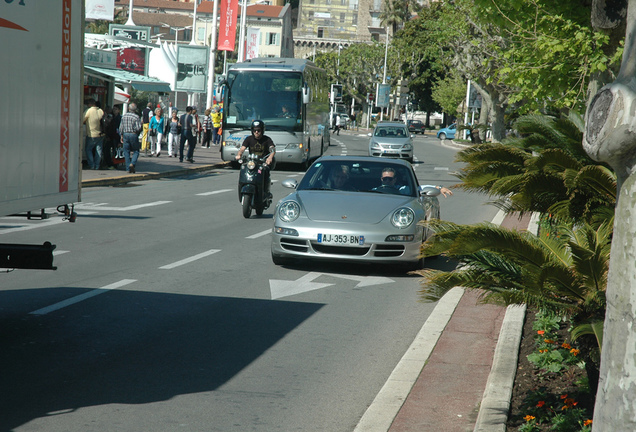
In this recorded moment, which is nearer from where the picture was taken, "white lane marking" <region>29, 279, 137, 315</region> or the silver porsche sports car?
"white lane marking" <region>29, 279, 137, 315</region>

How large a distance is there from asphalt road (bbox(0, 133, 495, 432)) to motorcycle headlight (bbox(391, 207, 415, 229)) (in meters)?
0.69

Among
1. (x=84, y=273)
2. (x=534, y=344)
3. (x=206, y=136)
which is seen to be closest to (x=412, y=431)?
(x=534, y=344)

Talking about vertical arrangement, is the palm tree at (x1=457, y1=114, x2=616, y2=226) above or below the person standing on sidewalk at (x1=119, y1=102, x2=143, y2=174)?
above

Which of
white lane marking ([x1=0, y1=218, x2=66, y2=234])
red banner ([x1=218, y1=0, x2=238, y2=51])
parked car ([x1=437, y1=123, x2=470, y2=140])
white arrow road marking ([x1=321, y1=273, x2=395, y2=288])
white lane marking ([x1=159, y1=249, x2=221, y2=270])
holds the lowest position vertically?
parked car ([x1=437, y1=123, x2=470, y2=140])

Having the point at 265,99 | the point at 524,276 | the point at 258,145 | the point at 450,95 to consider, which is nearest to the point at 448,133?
the point at 450,95

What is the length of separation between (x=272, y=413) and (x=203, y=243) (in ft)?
24.3

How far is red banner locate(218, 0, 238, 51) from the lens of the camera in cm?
3919

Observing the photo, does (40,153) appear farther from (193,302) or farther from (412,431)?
(412,431)

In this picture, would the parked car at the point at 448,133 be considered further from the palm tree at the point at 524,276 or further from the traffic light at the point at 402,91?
the palm tree at the point at 524,276

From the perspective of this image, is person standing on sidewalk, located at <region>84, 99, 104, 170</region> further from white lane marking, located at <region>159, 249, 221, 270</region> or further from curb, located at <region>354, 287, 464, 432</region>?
curb, located at <region>354, 287, 464, 432</region>

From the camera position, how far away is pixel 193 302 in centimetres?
823

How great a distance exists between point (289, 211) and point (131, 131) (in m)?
14.0

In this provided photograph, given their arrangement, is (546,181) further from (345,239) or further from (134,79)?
(134,79)

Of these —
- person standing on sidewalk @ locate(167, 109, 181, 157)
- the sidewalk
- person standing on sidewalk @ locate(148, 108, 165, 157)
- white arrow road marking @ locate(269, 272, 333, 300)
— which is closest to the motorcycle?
white arrow road marking @ locate(269, 272, 333, 300)
